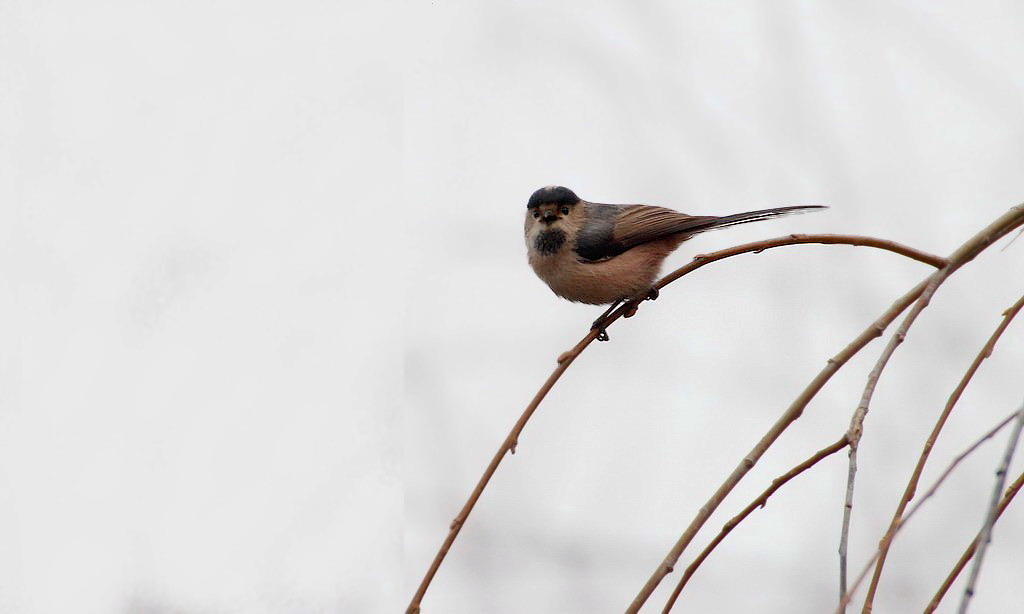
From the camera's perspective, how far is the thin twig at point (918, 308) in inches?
58.3

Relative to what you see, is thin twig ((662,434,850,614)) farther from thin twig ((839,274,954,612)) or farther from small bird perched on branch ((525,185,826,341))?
small bird perched on branch ((525,185,826,341))

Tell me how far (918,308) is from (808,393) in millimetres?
233

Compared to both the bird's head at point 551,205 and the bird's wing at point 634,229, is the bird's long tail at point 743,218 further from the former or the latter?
the bird's head at point 551,205

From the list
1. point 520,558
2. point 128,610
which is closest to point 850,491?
point 520,558

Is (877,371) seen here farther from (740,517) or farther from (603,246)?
(603,246)

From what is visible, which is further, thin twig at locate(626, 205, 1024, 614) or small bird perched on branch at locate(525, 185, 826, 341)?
small bird perched on branch at locate(525, 185, 826, 341)

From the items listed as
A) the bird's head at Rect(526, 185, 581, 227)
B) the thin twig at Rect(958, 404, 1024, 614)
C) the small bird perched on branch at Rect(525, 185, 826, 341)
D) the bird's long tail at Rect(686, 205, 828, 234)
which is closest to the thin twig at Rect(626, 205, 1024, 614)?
the thin twig at Rect(958, 404, 1024, 614)

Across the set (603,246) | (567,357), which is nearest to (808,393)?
(567,357)

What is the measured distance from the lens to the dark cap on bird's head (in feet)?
11.5

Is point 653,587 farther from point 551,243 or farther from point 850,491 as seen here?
point 551,243

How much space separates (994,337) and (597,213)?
2022 millimetres

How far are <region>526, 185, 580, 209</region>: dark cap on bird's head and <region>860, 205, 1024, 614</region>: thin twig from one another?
1.84 m

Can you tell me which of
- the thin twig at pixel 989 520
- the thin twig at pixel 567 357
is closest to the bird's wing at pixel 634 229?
the thin twig at pixel 567 357

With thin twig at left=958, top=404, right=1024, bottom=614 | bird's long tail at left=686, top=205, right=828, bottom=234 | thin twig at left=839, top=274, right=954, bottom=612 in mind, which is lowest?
thin twig at left=958, top=404, right=1024, bottom=614
